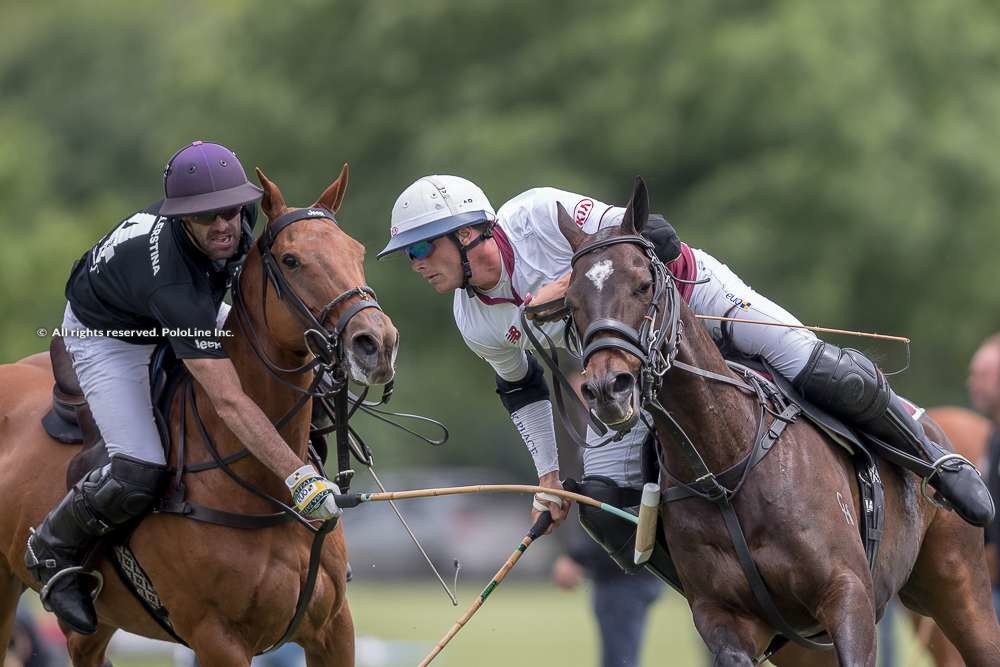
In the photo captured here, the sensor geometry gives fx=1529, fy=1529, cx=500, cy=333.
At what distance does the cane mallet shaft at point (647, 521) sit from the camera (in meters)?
6.32

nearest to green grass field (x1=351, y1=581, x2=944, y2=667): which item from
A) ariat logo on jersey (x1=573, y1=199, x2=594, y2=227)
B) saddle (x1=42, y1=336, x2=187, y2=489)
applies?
ariat logo on jersey (x1=573, y1=199, x2=594, y2=227)

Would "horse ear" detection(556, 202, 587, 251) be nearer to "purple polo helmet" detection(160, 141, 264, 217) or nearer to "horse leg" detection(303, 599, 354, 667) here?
"purple polo helmet" detection(160, 141, 264, 217)

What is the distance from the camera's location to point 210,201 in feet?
21.1

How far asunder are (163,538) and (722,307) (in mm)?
2631

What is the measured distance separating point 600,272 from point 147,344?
91.7 inches

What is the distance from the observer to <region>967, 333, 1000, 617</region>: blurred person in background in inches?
396

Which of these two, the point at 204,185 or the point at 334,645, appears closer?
the point at 204,185

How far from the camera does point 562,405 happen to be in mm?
→ 6590

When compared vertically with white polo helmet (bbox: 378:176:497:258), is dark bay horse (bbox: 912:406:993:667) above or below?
below

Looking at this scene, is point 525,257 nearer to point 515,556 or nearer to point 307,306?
point 307,306

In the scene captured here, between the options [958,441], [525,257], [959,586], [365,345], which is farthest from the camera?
[958,441]

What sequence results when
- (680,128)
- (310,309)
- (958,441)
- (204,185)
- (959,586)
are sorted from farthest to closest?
(680,128) < (958,441) < (959,586) < (204,185) < (310,309)

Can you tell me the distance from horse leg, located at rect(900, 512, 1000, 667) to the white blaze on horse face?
2640mm

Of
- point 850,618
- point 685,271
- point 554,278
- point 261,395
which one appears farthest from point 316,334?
point 850,618
